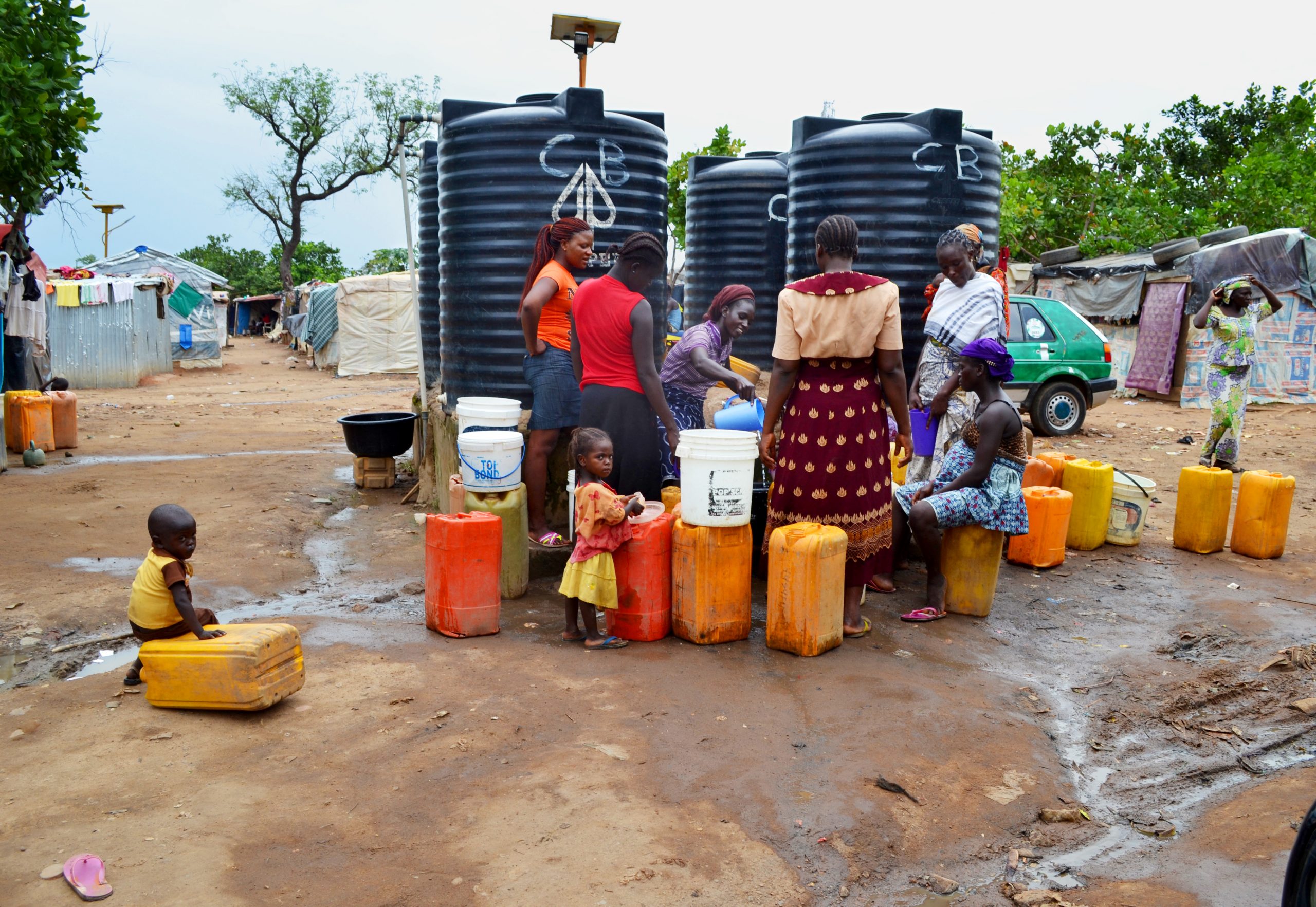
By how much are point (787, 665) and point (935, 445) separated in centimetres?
227

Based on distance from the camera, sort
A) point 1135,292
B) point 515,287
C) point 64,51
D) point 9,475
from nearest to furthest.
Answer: point 515,287 → point 64,51 → point 9,475 → point 1135,292

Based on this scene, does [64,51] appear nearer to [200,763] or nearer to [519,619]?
[519,619]

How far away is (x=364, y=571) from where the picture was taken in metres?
6.58

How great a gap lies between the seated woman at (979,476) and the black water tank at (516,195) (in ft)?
7.82

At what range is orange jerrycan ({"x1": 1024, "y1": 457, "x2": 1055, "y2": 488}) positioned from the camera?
7.02 metres

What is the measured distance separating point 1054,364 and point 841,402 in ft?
27.9

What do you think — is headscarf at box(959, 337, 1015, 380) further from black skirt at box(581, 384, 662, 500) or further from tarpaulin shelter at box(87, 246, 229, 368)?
tarpaulin shelter at box(87, 246, 229, 368)

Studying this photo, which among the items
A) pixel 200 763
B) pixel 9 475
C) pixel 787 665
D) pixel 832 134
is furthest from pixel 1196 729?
pixel 9 475

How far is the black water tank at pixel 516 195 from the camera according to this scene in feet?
22.1

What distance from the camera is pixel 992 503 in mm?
5297

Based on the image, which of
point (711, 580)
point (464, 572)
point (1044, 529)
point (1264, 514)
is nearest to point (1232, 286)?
point (1264, 514)

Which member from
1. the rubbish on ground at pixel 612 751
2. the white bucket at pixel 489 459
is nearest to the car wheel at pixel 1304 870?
the rubbish on ground at pixel 612 751

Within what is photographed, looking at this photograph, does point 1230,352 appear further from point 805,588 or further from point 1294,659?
point 805,588

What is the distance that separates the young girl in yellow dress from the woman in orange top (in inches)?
41.1
